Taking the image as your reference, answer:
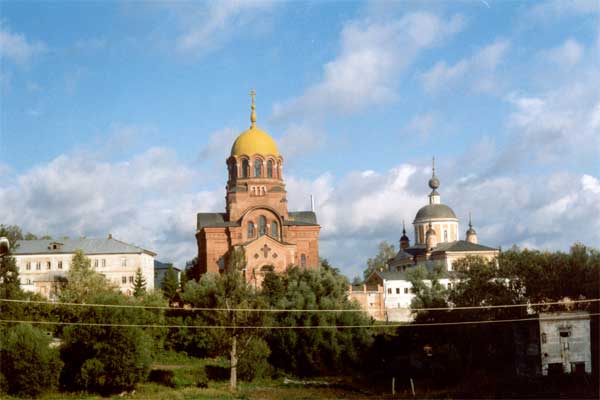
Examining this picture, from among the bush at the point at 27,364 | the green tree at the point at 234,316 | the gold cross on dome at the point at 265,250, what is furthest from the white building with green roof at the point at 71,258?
the bush at the point at 27,364

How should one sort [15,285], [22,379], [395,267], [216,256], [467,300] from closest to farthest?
[22,379] → [467,300] → [15,285] → [216,256] → [395,267]

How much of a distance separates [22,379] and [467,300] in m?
21.0

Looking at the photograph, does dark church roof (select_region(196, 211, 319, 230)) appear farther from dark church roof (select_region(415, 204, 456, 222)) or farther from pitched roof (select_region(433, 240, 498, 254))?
dark church roof (select_region(415, 204, 456, 222))

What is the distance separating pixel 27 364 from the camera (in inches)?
1334

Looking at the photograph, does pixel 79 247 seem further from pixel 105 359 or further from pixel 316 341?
pixel 105 359

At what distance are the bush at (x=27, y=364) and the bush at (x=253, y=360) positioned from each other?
822 centimetres

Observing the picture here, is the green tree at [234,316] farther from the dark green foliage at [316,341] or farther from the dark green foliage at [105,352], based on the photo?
the dark green foliage at [105,352]

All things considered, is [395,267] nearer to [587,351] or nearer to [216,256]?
[216,256]

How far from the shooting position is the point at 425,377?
126ft

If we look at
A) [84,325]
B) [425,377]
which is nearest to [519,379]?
[425,377]

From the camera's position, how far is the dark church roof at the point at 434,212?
269 ft

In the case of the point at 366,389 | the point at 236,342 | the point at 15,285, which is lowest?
the point at 366,389

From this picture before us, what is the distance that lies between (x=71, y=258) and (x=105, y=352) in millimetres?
24785

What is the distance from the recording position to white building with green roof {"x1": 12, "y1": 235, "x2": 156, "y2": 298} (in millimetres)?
57906
